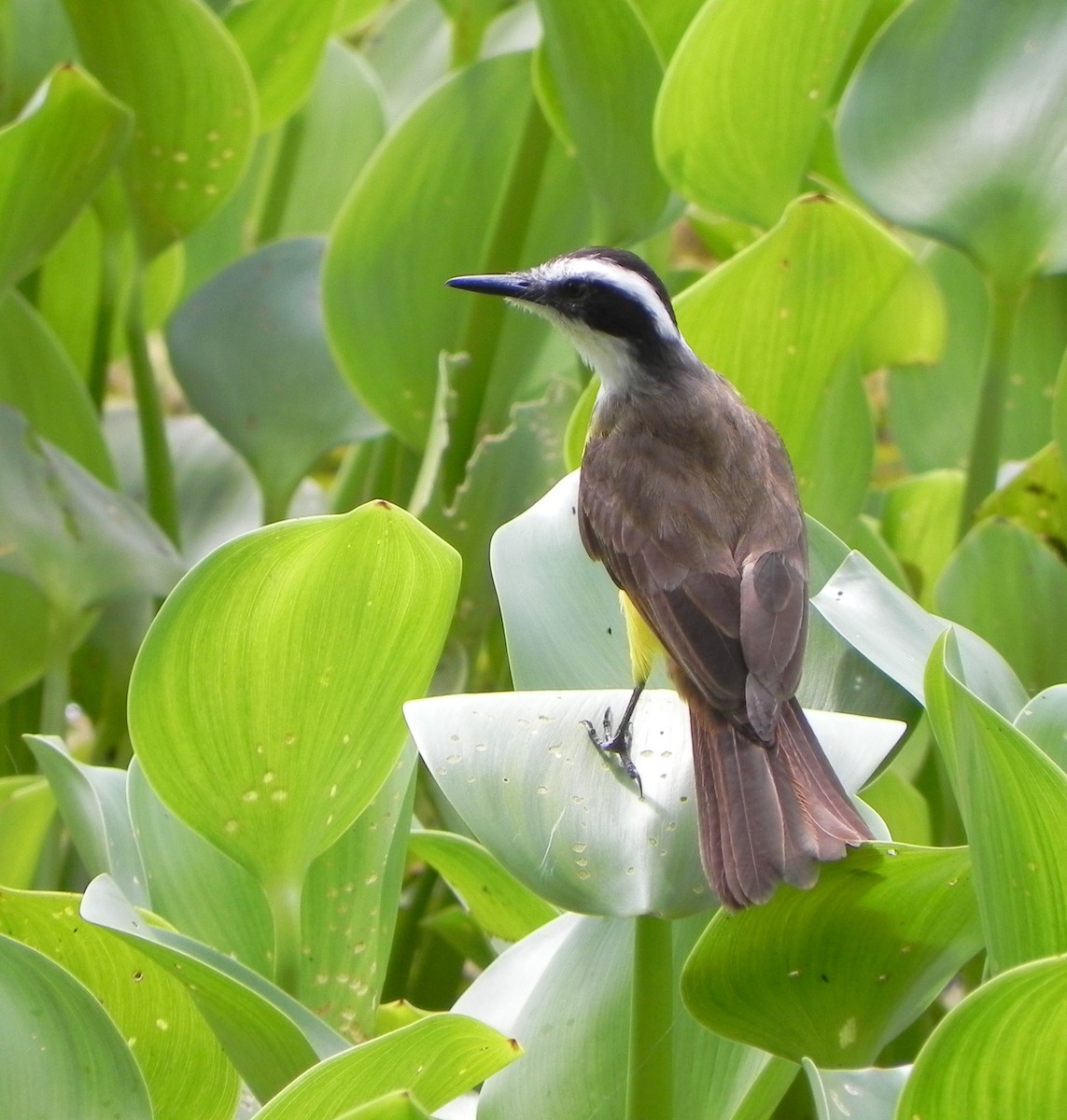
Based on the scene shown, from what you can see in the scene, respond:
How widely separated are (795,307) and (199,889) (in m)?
0.92

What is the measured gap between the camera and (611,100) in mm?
2139

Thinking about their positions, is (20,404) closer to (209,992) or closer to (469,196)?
(469,196)

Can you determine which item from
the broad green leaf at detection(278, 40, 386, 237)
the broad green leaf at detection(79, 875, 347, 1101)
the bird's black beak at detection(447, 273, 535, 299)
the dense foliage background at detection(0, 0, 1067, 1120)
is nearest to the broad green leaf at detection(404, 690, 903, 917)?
the dense foliage background at detection(0, 0, 1067, 1120)

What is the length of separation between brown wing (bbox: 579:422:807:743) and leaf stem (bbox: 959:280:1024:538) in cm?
39

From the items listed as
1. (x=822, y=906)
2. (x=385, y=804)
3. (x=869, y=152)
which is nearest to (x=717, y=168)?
(x=869, y=152)

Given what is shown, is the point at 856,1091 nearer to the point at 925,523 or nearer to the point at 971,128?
the point at 971,128

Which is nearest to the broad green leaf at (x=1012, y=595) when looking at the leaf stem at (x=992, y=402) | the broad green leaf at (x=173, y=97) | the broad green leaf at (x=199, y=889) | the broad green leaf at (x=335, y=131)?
the leaf stem at (x=992, y=402)

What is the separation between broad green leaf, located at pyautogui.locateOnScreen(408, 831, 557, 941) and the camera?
165 centimetres

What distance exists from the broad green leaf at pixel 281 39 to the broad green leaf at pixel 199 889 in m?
1.37

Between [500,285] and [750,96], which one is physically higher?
[750,96]

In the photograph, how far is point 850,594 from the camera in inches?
57.7

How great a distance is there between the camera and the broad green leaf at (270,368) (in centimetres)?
254

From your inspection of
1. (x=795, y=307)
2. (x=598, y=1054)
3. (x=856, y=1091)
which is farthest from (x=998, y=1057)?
(x=795, y=307)

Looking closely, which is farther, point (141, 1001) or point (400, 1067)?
point (141, 1001)
